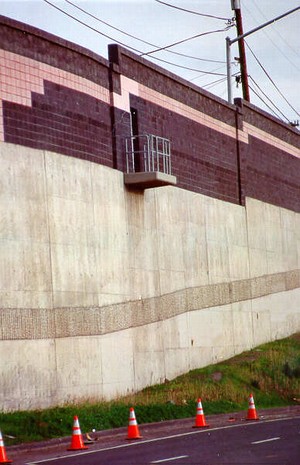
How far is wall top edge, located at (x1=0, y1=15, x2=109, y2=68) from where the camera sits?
27.4m

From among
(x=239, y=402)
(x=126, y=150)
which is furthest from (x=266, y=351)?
(x=126, y=150)

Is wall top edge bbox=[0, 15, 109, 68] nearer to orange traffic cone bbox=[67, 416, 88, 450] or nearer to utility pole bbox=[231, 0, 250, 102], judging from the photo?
orange traffic cone bbox=[67, 416, 88, 450]

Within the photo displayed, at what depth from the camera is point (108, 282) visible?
31250 mm

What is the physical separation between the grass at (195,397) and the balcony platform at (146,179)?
18.1ft

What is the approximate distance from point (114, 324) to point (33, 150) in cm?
560

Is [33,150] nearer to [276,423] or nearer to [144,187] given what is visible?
[144,187]

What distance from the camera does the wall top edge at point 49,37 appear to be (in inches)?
1080

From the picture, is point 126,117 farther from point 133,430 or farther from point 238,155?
point 133,430

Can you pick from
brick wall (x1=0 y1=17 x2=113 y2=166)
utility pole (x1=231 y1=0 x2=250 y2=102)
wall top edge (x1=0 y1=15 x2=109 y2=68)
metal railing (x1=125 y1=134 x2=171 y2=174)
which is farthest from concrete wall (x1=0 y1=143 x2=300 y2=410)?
utility pole (x1=231 y1=0 x2=250 y2=102)

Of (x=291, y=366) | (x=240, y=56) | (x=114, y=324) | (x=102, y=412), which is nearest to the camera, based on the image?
(x=102, y=412)

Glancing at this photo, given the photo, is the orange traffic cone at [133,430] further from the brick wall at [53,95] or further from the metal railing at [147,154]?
the metal railing at [147,154]

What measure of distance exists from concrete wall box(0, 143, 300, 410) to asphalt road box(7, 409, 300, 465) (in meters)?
2.84

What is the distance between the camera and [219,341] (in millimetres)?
39344

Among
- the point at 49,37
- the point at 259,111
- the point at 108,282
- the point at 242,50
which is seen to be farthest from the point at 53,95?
the point at 242,50
